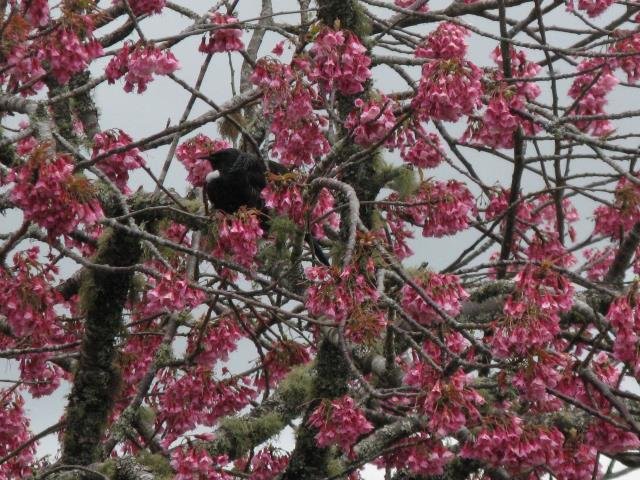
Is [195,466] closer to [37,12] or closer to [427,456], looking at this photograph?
[427,456]

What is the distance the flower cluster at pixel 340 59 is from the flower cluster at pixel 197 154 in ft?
8.45

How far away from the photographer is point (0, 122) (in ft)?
23.9

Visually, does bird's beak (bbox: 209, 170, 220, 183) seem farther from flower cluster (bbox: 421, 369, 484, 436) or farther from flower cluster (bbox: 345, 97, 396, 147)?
flower cluster (bbox: 421, 369, 484, 436)

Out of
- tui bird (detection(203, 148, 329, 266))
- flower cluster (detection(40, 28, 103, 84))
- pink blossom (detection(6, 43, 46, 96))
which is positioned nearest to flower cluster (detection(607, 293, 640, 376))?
tui bird (detection(203, 148, 329, 266))

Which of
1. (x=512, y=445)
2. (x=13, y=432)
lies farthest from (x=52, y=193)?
(x=13, y=432)

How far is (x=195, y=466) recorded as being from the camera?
18.5 feet

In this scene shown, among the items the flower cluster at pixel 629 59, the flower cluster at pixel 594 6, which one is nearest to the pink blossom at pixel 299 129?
the flower cluster at pixel 629 59

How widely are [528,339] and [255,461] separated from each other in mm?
2265

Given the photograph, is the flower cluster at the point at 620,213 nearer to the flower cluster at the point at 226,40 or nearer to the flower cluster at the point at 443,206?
the flower cluster at the point at 443,206

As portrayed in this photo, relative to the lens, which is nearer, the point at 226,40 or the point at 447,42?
the point at 447,42

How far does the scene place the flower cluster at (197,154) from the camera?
7895 mm

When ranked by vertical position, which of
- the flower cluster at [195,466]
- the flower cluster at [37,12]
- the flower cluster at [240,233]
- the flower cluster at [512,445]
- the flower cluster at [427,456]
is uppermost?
the flower cluster at [37,12]

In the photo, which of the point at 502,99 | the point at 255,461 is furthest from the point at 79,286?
the point at 502,99

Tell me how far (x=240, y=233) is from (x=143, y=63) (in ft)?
3.94
